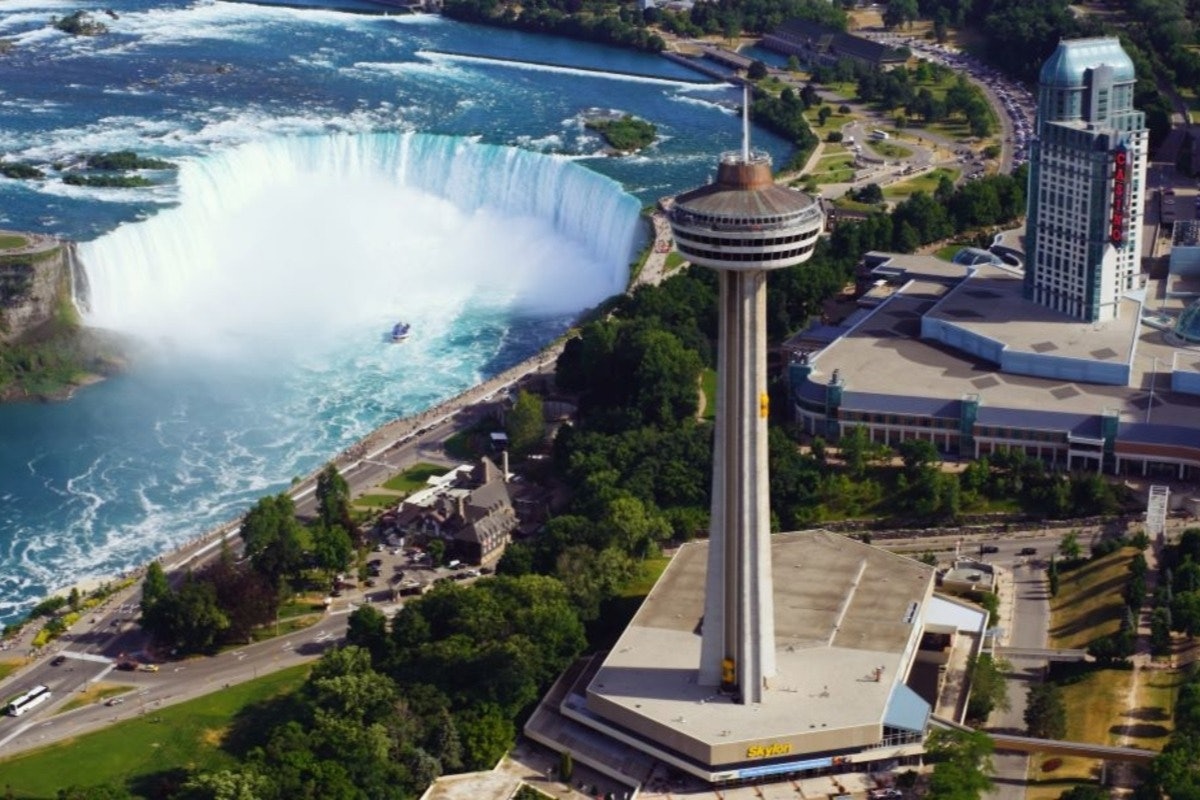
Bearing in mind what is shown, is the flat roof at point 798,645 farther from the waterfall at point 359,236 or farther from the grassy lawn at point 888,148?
the grassy lawn at point 888,148

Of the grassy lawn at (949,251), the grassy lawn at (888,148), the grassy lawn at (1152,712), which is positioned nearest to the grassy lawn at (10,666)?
the grassy lawn at (1152,712)

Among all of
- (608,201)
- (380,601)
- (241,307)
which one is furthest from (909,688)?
(608,201)

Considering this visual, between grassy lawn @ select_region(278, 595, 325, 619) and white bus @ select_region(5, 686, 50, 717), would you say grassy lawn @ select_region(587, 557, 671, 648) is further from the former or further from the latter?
white bus @ select_region(5, 686, 50, 717)

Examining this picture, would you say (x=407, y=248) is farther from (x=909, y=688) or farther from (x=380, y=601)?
(x=909, y=688)

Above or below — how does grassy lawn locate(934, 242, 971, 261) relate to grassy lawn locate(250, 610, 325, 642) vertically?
above

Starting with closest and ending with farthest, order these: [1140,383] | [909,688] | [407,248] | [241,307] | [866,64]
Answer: [909,688] < [1140,383] < [241,307] < [407,248] < [866,64]

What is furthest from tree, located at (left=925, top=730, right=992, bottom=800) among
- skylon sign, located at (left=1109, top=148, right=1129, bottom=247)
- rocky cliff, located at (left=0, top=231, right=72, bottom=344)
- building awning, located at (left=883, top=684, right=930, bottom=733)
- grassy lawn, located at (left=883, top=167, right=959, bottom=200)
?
grassy lawn, located at (left=883, top=167, right=959, bottom=200)

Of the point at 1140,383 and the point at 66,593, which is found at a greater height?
the point at 1140,383
